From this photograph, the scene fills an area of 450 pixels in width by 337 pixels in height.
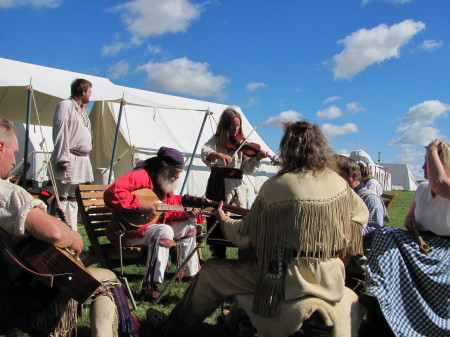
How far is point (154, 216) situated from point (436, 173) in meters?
2.21

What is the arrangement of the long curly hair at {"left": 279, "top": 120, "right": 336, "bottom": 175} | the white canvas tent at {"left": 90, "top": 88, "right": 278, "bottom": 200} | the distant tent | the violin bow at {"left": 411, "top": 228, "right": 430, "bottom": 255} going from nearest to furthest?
1. the long curly hair at {"left": 279, "top": 120, "right": 336, "bottom": 175}
2. the violin bow at {"left": 411, "top": 228, "right": 430, "bottom": 255}
3. the white canvas tent at {"left": 90, "top": 88, "right": 278, "bottom": 200}
4. the distant tent

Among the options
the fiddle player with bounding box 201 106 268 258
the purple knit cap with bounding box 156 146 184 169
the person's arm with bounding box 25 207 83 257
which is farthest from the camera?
the fiddle player with bounding box 201 106 268 258

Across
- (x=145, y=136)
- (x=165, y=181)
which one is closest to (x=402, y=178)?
(x=145, y=136)

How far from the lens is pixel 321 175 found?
242 cm

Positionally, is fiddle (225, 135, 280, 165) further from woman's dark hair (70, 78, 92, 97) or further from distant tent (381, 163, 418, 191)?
distant tent (381, 163, 418, 191)

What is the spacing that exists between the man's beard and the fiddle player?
0.68m

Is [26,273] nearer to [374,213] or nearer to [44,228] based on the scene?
[44,228]

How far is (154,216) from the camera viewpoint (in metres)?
3.72

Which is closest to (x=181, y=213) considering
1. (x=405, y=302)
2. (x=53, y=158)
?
(x=53, y=158)

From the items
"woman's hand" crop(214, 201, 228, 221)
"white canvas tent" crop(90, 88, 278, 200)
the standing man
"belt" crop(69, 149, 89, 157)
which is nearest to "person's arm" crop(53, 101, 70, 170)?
the standing man

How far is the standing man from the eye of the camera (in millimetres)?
4844

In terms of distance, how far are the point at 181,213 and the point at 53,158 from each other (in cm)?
176

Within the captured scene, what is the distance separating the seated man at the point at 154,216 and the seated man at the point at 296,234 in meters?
1.13

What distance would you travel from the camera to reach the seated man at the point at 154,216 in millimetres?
3582
